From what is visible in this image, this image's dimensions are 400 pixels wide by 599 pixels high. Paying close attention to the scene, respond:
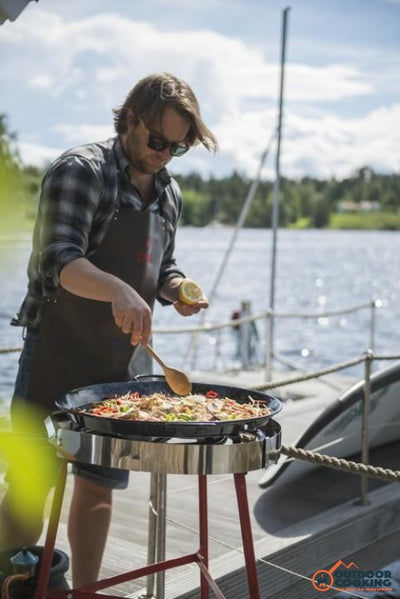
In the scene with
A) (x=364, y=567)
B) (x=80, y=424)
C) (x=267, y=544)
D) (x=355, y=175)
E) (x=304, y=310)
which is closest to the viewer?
(x=80, y=424)

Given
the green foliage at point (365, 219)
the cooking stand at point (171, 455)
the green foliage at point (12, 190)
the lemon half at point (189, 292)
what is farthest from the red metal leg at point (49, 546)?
the green foliage at point (365, 219)

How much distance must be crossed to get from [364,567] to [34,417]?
6.68 ft

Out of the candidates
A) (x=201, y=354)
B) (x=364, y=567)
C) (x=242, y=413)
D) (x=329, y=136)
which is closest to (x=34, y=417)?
(x=242, y=413)

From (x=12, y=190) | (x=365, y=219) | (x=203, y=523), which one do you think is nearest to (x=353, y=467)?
(x=203, y=523)

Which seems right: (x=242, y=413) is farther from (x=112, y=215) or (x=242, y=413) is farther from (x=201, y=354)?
(x=201, y=354)

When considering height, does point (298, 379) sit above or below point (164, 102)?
below

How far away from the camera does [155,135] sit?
2240mm

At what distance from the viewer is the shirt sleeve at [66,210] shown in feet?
6.96

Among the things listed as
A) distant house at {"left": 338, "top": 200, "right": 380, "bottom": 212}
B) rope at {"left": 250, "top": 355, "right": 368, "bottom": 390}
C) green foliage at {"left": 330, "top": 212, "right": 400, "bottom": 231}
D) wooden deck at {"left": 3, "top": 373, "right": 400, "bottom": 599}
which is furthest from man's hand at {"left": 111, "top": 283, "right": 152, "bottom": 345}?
green foliage at {"left": 330, "top": 212, "right": 400, "bottom": 231}

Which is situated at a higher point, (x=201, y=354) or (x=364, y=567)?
(x=364, y=567)

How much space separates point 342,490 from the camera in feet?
13.8

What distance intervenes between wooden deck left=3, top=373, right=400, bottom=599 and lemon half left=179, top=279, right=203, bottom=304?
0.92 metres

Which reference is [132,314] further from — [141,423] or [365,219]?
[365,219]

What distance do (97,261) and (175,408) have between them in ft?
1.97
